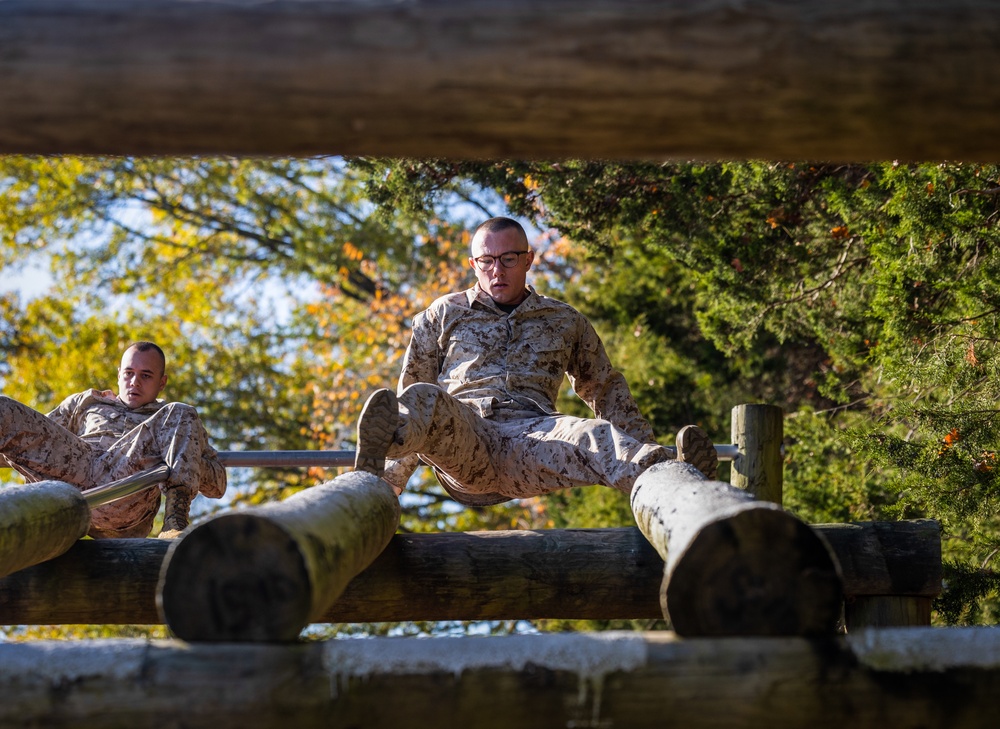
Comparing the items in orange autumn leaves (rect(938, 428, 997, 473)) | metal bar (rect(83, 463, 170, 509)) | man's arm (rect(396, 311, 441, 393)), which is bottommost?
metal bar (rect(83, 463, 170, 509))

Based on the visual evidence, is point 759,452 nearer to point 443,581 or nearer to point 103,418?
point 443,581

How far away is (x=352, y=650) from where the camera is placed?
2.16 m

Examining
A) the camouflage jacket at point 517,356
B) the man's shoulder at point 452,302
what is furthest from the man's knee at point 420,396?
the man's shoulder at point 452,302

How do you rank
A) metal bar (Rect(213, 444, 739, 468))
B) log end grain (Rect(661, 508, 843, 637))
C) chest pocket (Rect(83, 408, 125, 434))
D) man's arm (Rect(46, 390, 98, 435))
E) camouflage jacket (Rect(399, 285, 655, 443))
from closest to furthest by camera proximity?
log end grain (Rect(661, 508, 843, 637)) → camouflage jacket (Rect(399, 285, 655, 443)) → metal bar (Rect(213, 444, 739, 468)) → chest pocket (Rect(83, 408, 125, 434)) → man's arm (Rect(46, 390, 98, 435))

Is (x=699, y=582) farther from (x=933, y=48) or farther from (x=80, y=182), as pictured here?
(x=80, y=182)

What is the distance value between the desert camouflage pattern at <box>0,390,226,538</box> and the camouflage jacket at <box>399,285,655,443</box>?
1166mm

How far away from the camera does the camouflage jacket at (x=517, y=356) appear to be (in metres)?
4.82

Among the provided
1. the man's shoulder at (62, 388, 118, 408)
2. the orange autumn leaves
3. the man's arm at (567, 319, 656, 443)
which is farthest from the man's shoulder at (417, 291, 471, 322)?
the orange autumn leaves

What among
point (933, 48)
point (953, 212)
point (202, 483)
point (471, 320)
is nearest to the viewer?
point (933, 48)

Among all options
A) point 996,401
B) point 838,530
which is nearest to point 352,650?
point 838,530

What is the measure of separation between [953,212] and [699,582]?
14.3ft

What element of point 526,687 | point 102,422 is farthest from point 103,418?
point 526,687

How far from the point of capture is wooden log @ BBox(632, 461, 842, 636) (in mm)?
2215

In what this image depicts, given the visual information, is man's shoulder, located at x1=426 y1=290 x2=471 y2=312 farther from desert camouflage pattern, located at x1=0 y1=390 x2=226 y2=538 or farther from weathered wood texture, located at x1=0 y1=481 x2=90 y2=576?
weathered wood texture, located at x1=0 y1=481 x2=90 y2=576
